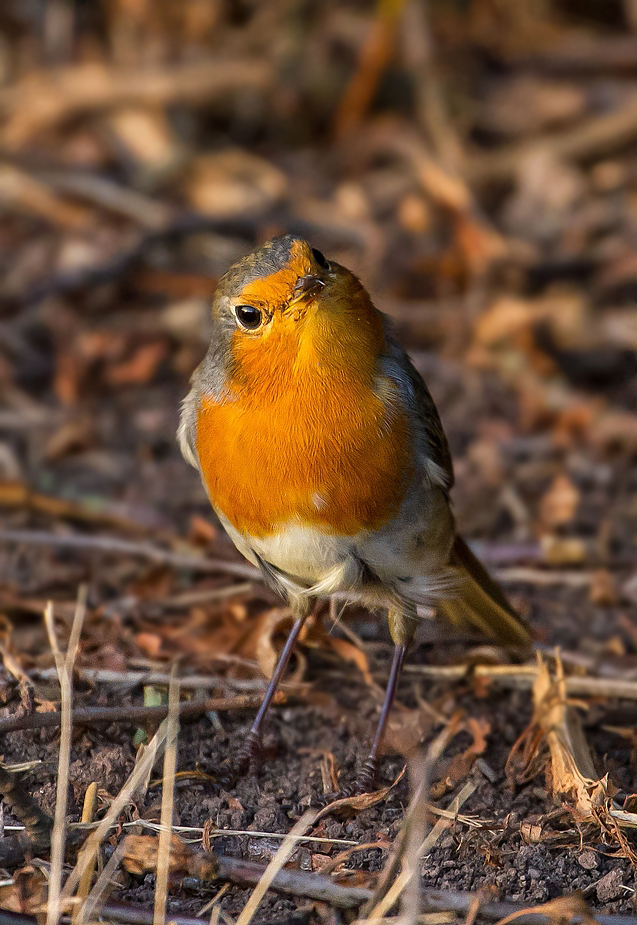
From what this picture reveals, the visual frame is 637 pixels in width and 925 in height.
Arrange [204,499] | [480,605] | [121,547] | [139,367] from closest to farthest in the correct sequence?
[480,605]
[121,547]
[204,499]
[139,367]

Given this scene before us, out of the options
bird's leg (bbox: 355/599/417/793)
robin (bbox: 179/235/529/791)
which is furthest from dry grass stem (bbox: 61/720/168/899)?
bird's leg (bbox: 355/599/417/793)

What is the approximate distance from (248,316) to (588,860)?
1.78m

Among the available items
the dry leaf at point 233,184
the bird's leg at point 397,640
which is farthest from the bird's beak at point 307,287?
the dry leaf at point 233,184

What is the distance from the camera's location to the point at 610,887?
280 cm

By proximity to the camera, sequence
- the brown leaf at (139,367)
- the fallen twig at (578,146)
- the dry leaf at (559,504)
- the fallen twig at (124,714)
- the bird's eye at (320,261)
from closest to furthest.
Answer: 1. the fallen twig at (124,714)
2. the bird's eye at (320,261)
3. the dry leaf at (559,504)
4. the brown leaf at (139,367)
5. the fallen twig at (578,146)

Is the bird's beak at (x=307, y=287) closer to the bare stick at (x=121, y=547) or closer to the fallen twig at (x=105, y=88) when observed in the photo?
the bare stick at (x=121, y=547)

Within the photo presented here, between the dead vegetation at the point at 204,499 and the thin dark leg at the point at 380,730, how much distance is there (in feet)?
0.23

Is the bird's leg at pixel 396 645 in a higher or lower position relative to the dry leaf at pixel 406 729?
higher

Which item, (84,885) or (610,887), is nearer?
(84,885)

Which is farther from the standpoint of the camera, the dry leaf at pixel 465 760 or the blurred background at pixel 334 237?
the blurred background at pixel 334 237

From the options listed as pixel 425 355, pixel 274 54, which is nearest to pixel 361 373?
pixel 425 355

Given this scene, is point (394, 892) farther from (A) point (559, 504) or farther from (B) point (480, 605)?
(A) point (559, 504)

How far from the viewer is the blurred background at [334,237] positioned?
4848mm

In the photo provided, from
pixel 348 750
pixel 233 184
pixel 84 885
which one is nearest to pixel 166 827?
pixel 84 885
